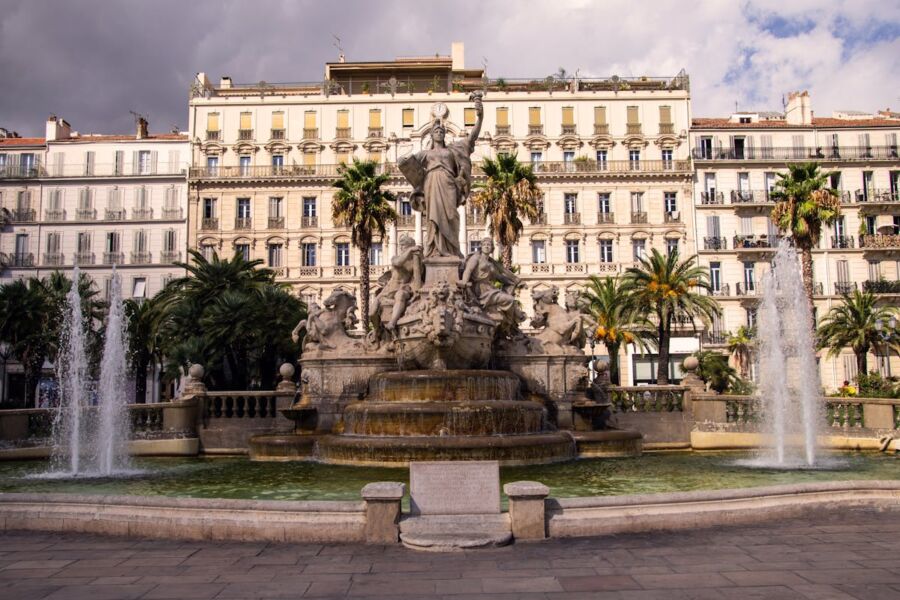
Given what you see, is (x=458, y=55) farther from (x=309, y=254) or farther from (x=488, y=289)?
(x=488, y=289)

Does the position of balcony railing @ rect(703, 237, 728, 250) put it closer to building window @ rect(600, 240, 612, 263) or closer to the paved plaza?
building window @ rect(600, 240, 612, 263)

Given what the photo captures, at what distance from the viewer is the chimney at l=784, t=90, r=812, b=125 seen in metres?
63.3

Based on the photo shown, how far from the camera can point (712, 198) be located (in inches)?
2373

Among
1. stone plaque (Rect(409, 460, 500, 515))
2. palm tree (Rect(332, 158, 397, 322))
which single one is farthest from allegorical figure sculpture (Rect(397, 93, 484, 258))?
palm tree (Rect(332, 158, 397, 322))

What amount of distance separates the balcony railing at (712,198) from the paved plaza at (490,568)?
53772 mm

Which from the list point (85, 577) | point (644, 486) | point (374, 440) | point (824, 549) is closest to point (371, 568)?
point (85, 577)

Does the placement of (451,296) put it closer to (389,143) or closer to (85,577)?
(85,577)

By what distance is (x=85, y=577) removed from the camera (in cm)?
733

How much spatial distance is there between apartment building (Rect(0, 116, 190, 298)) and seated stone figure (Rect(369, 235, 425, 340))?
4341 centimetres

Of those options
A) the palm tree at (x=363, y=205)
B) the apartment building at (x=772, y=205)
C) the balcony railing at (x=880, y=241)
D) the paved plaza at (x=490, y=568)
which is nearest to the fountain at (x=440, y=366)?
the paved plaza at (x=490, y=568)

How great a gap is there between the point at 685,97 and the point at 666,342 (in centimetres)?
2448

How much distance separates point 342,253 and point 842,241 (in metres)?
36.4

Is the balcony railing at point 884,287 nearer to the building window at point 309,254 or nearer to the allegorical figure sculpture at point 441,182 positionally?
the building window at point 309,254

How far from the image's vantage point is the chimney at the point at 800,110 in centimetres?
6328
